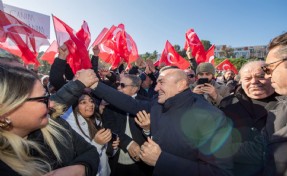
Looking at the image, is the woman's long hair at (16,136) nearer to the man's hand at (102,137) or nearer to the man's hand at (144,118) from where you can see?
the man's hand at (102,137)

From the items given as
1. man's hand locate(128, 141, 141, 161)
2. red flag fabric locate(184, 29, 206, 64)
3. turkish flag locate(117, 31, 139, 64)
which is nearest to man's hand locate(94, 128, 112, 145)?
man's hand locate(128, 141, 141, 161)

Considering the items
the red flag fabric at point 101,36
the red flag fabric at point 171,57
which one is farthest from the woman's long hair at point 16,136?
the red flag fabric at point 171,57

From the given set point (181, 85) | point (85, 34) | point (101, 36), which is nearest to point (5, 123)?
point (181, 85)

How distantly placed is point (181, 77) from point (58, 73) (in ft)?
5.58

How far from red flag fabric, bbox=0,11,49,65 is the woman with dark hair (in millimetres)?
2061

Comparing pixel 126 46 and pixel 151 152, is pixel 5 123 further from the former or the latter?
pixel 126 46

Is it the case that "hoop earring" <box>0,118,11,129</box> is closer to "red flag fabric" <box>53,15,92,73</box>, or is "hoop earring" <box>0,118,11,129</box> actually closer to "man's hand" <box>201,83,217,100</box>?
"man's hand" <box>201,83,217,100</box>

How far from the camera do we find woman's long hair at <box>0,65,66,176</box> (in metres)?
1.25

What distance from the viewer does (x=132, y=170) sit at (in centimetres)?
340

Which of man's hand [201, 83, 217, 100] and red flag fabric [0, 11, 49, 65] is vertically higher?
red flag fabric [0, 11, 49, 65]

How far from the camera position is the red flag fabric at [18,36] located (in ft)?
13.5

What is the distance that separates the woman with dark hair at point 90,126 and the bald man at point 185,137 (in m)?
0.68

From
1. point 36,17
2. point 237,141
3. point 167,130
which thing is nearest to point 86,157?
point 167,130

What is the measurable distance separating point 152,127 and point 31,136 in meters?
1.35
